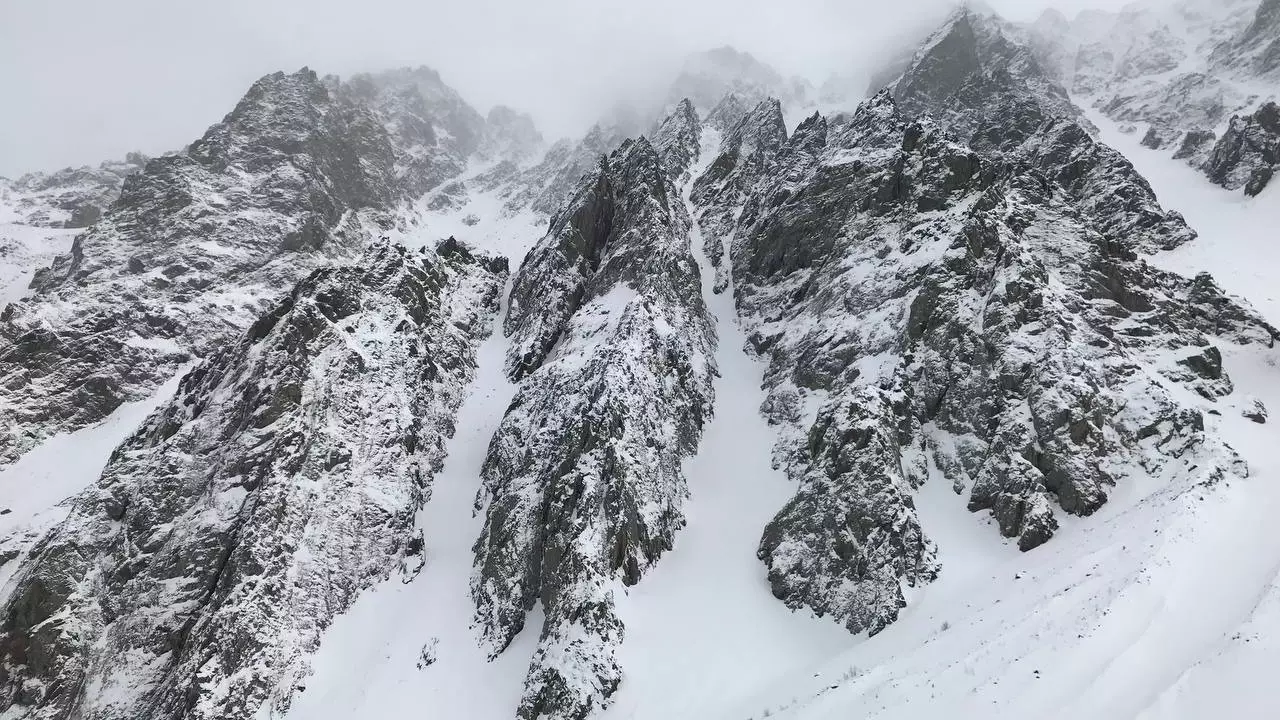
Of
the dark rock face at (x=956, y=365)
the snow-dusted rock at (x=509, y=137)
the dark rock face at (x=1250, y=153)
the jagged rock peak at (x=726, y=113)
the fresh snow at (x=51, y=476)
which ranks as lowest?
the snow-dusted rock at (x=509, y=137)

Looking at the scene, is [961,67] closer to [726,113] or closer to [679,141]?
[726,113]

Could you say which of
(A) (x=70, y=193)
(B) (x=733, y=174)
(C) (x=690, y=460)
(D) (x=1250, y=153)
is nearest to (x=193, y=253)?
(C) (x=690, y=460)

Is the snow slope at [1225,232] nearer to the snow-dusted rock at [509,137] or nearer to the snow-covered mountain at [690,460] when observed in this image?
the snow-covered mountain at [690,460]

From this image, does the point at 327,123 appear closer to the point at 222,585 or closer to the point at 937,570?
the point at 222,585

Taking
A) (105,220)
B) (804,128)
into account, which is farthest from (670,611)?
(105,220)

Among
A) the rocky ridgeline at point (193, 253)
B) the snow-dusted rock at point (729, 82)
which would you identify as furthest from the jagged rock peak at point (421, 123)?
the snow-dusted rock at point (729, 82)
